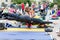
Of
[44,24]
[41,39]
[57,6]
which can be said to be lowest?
[41,39]

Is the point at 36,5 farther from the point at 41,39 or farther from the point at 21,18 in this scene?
the point at 41,39

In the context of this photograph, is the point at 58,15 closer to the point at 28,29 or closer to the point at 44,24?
the point at 44,24

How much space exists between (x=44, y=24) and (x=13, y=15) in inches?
13.8

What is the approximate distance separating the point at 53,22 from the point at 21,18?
0.35m

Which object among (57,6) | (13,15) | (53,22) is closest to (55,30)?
(53,22)

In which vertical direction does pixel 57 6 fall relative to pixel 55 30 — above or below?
above

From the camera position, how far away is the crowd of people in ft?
7.96

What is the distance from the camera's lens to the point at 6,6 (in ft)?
7.98

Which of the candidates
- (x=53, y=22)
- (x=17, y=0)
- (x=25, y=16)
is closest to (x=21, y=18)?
(x=25, y=16)

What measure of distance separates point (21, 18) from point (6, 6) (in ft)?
0.69

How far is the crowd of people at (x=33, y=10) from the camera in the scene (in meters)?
2.43

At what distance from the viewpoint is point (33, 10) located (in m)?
2.44

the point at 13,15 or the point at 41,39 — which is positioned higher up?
the point at 13,15

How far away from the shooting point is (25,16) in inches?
95.3
